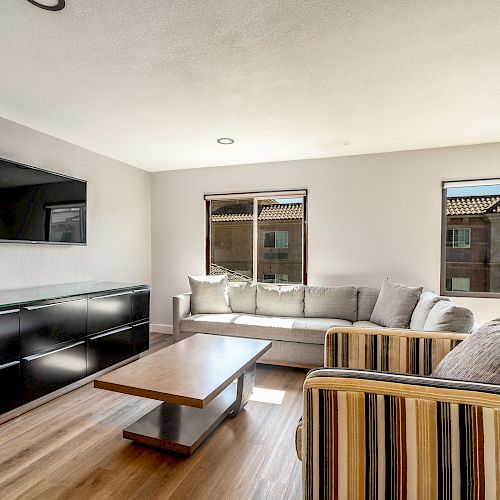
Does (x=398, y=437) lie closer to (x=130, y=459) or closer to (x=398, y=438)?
(x=398, y=438)

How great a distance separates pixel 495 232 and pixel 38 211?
468cm

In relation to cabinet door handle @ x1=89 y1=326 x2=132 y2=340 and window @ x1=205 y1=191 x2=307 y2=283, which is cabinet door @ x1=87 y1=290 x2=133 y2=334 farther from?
window @ x1=205 y1=191 x2=307 y2=283

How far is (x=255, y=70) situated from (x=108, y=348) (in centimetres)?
279

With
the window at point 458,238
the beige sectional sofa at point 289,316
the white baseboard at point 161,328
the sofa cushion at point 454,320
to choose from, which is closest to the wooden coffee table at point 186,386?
the beige sectional sofa at point 289,316

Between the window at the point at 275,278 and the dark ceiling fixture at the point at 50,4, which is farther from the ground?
the dark ceiling fixture at the point at 50,4

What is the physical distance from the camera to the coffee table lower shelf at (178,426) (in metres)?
2.06

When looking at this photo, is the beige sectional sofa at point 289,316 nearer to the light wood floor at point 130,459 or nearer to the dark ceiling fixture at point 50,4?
the light wood floor at point 130,459

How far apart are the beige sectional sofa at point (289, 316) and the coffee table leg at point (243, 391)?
0.86 m

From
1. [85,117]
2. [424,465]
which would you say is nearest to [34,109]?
[85,117]

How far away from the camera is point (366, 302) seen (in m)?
3.80

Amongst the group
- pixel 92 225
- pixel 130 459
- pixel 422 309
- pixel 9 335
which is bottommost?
pixel 130 459

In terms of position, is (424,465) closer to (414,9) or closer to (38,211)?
(414,9)

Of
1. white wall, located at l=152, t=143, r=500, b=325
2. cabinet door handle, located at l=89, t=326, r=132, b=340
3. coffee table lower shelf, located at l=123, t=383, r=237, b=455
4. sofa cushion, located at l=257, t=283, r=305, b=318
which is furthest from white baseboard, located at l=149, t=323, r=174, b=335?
coffee table lower shelf, located at l=123, t=383, r=237, b=455

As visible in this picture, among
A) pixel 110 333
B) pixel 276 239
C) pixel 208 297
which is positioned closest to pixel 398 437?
pixel 110 333
